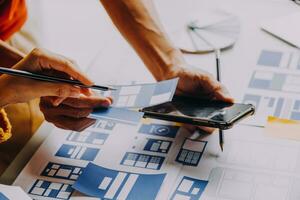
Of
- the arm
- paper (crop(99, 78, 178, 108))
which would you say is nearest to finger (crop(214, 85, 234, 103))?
the arm

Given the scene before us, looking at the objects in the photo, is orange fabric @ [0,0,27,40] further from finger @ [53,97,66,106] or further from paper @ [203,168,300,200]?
paper @ [203,168,300,200]

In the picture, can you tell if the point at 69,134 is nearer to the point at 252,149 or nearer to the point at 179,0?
the point at 252,149

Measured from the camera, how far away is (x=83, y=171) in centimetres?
96

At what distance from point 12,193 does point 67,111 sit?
0.63ft

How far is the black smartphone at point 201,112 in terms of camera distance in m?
0.92

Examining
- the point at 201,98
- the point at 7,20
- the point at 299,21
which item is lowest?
the point at 201,98

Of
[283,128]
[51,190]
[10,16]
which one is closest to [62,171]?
[51,190]

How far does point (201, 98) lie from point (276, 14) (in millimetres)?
346

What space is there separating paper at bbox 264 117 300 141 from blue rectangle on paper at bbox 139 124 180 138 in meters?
0.16

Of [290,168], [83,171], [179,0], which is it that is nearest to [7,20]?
[179,0]

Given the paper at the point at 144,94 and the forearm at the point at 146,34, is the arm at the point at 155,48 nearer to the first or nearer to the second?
the forearm at the point at 146,34

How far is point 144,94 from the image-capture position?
0.93 meters

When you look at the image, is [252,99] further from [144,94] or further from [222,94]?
[144,94]

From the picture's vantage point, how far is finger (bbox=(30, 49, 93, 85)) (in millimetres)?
920
